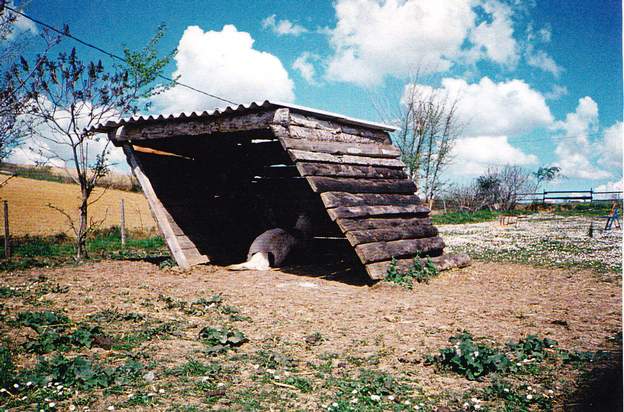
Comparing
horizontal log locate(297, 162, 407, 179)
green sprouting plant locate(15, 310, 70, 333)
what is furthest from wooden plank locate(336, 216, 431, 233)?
green sprouting plant locate(15, 310, 70, 333)

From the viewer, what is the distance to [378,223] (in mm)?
7820

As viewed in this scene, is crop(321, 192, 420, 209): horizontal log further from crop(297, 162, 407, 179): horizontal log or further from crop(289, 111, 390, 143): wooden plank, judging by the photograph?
crop(289, 111, 390, 143): wooden plank

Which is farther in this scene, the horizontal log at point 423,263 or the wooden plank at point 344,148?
the wooden plank at point 344,148

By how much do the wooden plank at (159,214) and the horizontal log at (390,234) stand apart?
3.98m

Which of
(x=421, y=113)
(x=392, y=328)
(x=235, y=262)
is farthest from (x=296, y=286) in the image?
(x=421, y=113)

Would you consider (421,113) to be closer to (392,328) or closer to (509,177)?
(392,328)

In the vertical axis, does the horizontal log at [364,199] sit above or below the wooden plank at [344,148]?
below

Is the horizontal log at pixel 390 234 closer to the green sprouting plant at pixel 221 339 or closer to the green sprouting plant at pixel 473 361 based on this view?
the green sprouting plant at pixel 221 339

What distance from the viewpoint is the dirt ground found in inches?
159

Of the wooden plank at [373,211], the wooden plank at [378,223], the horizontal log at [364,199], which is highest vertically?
the horizontal log at [364,199]

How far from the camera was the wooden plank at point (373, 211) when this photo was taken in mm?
7219

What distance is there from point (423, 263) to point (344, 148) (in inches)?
105

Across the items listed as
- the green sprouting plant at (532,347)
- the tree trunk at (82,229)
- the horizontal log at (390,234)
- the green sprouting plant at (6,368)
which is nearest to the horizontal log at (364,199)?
the horizontal log at (390,234)

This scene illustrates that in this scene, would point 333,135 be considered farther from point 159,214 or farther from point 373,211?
point 159,214
